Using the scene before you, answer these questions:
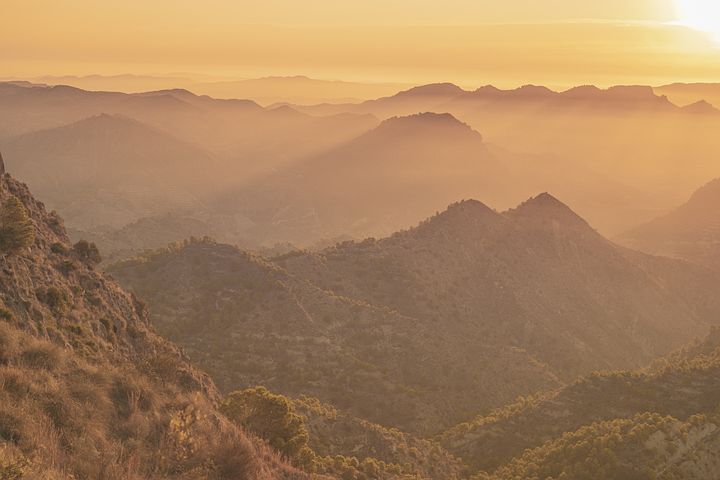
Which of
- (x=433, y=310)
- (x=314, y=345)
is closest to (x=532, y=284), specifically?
(x=433, y=310)

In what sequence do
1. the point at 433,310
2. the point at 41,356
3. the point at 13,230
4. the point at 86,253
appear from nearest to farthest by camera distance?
the point at 41,356 → the point at 13,230 → the point at 86,253 → the point at 433,310

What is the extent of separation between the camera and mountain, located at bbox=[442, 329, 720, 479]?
4769cm

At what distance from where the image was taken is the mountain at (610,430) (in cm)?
4769

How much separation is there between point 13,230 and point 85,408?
17.3 metres

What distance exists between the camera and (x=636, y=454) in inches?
1906

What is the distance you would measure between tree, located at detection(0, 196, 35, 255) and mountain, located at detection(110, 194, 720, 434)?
3781 centimetres

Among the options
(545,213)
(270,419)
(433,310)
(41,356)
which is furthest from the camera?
(545,213)

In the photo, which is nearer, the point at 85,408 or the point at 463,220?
the point at 85,408

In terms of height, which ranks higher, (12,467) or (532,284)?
(12,467)

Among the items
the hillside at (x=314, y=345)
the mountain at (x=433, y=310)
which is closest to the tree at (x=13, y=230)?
the hillside at (x=314, y=345)

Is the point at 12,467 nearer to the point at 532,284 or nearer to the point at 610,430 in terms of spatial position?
the point at 610,430

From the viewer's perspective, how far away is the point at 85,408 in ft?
63.4

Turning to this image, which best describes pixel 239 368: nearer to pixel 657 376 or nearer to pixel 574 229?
pixel 657 376

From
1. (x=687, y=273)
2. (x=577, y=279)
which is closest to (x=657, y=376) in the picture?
(x=577, y=279)
